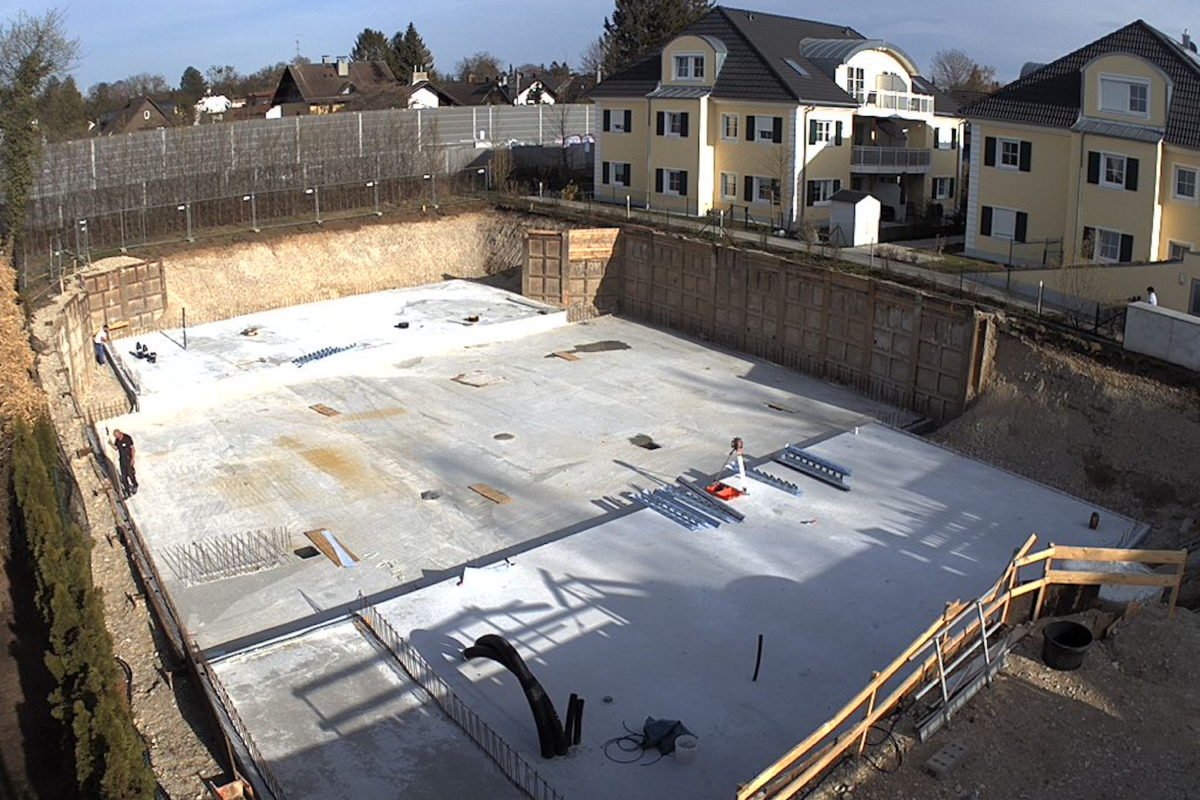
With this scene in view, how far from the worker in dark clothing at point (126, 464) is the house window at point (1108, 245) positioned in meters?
24.6

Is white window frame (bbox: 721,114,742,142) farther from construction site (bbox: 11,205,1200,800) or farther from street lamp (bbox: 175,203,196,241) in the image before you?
street lamp (bbox: 175,203,196,241)

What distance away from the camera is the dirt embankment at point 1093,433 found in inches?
893

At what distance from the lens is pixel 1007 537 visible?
20.9 meters

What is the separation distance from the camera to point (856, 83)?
40281mm

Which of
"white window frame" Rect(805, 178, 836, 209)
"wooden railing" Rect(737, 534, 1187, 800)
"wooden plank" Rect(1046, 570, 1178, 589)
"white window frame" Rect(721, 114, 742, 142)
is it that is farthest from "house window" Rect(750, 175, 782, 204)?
"wooden plank" Rect(1046, 570, 1178, 589)

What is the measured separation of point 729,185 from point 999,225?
10790mm

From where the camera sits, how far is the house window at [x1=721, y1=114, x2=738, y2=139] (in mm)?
40531

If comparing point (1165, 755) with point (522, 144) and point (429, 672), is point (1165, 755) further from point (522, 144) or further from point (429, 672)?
point (522, 144)

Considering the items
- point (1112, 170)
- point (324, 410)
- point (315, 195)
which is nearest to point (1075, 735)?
point (324, 410)

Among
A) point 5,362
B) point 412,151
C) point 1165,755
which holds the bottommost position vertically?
point 1165,755

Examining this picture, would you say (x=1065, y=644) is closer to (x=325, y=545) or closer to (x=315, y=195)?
(x=325, y=545)

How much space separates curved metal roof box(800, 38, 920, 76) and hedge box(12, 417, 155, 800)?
101 feet

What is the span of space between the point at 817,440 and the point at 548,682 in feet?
39.0

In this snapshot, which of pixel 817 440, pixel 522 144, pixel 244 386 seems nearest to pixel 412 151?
pixel 522 144
